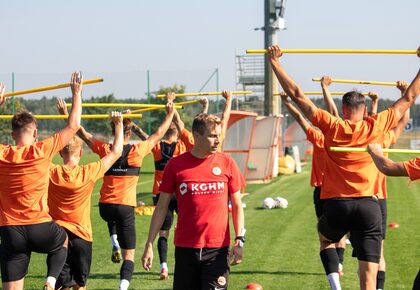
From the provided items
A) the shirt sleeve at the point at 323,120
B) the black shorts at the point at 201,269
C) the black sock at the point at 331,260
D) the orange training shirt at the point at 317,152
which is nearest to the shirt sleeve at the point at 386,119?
the shirt sleeve at the point at 323,120

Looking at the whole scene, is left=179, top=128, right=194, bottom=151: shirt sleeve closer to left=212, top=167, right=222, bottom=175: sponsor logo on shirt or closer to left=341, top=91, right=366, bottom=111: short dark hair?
left=341, top=91, right=366, bottom=111: short dark hair

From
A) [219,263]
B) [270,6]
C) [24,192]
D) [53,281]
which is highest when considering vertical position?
[270,6]

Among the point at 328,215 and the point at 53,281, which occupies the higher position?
the point at 328,215

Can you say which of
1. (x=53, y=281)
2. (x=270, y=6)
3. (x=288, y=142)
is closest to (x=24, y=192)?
(x=53, y=281)

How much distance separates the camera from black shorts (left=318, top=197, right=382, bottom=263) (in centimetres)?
739

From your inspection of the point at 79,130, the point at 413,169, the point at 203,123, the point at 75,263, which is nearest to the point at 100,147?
the point at 79,130

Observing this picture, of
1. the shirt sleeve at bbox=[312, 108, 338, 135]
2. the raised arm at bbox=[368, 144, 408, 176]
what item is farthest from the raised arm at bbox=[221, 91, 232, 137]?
the raised arm at bbox=[368, 144, 408, 176]

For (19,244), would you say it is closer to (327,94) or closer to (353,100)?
(353,100)

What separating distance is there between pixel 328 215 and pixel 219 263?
1689mm

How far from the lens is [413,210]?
18719 millimetres

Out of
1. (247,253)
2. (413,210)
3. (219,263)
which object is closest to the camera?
(219,263)

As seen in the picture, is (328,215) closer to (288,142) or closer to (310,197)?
(310,197)

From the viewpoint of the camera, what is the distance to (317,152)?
955 cm

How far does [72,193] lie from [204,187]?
1.92 m
